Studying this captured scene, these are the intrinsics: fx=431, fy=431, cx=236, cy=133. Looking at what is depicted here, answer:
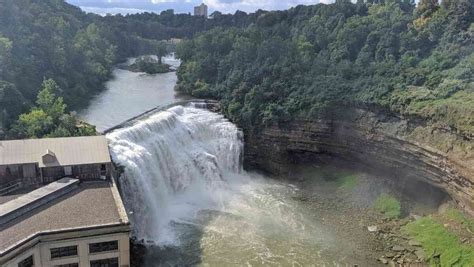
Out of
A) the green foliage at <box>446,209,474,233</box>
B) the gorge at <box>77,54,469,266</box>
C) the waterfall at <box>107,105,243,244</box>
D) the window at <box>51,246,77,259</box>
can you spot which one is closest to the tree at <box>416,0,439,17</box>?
the gorge at <box>77,54,469,266</box>

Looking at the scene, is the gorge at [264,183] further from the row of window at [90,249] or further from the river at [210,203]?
the row of window at [90,249]

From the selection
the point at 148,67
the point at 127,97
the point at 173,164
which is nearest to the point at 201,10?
the point at 148,67

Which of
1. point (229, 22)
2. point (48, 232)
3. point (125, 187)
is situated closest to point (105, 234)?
point (48, 232)

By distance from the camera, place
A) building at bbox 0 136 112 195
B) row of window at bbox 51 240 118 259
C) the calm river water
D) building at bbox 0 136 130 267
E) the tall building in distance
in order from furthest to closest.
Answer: the tall building in distance
the calm river water
building at bbox 0 136 112 195
row of window at bbox 51 240 118 259
building at bbox 0 136 130 267

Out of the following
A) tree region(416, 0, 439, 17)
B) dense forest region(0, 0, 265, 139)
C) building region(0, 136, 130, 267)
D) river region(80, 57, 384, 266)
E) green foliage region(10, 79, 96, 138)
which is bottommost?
river region(80, 57, 384, 266)

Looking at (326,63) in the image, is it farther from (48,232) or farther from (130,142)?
(48,232)

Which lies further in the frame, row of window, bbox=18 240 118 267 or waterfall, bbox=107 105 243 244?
waterfall, bbox=107 105 243 244

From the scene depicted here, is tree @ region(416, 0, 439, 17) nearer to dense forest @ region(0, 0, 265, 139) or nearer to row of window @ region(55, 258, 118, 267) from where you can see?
dense forest @ region(0, 0, 265, 139)
